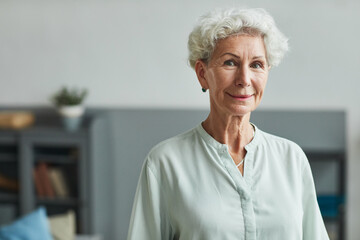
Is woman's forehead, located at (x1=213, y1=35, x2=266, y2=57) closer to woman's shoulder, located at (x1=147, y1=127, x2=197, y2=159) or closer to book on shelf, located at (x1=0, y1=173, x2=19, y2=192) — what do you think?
woman's shoulder, located at (x1=147, y1=127, x2=197, y2=159)

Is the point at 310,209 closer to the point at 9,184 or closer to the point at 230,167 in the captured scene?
the point at 230,167

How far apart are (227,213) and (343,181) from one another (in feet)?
8.59

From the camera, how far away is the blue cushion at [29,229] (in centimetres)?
264

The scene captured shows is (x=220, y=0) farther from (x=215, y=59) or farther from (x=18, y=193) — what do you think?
(x=215, y=59)

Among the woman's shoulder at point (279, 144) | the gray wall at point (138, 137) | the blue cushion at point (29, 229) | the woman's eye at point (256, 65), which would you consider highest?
the woman's eye at point (256, 65)

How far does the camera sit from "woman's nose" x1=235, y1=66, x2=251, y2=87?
751 mm

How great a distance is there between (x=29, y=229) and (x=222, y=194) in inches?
84.5

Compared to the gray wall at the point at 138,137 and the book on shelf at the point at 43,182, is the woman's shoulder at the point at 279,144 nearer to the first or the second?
the gray wall at the point at 138,137

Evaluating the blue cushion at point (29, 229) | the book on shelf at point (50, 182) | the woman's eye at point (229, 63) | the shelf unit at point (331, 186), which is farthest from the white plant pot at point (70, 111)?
the woman's eye at point (229, 63)

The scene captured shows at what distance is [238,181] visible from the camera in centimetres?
81

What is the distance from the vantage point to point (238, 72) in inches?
30.1

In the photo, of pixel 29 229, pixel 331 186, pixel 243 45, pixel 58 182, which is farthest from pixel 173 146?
pixel 58 182

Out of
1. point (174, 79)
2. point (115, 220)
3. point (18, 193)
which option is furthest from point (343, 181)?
point (18, 193)

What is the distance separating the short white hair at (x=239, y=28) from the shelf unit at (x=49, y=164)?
2.56 metres
